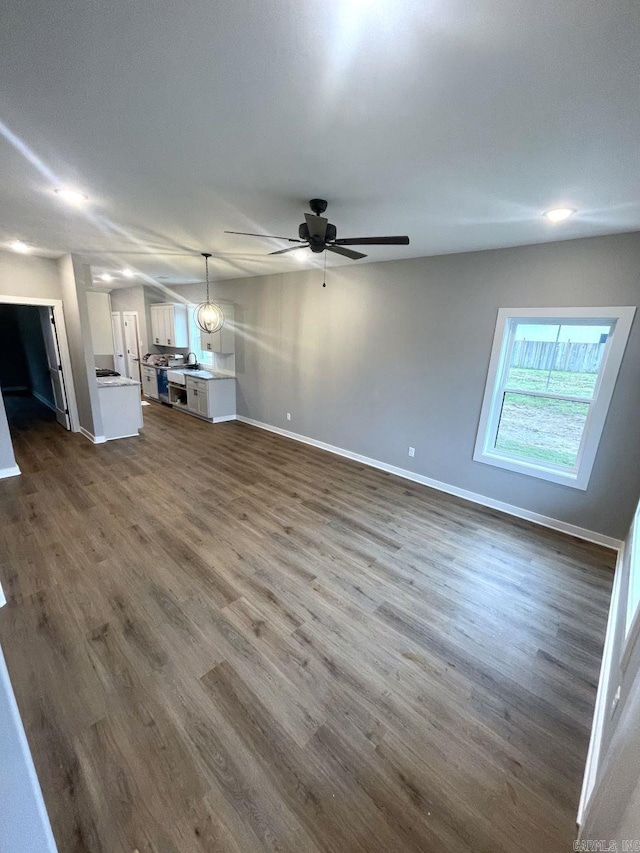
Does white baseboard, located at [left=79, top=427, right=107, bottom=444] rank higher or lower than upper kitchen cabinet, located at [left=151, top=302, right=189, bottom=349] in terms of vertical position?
lower

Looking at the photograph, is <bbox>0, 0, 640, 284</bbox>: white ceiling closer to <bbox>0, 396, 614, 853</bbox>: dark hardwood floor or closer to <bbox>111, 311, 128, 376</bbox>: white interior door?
<bbox>0, 396, 614, 853</bbox>: dark hardwood floor

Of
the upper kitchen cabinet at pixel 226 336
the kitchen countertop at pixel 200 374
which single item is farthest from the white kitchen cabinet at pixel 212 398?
the upper kitchen cabinet at pixel 226 336

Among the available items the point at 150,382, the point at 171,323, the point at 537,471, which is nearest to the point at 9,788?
the point at 537,471

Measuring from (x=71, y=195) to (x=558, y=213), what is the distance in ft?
11.5

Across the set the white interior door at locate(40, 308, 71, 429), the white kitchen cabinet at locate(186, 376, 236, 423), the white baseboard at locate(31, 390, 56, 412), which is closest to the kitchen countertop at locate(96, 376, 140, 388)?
the white interior door at locate(40, 308, 71, 429)

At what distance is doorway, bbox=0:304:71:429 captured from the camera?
5.86 metres

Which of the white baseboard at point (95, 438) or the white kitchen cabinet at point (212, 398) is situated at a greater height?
the white kitchen cabinet at point (212, 398)

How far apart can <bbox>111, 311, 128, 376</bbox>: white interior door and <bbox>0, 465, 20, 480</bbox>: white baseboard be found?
221 inches

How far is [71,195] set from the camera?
2408 mm

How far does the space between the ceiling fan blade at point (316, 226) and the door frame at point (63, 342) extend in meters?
4.65

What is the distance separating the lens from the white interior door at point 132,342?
8586mm

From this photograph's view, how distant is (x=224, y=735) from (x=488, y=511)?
311 centimetres

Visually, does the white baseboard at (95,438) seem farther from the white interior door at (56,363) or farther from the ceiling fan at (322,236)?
the ceiling fan at (322,236)

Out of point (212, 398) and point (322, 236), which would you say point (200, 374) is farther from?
point (322, 236)
